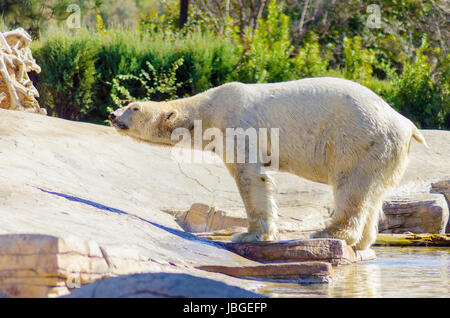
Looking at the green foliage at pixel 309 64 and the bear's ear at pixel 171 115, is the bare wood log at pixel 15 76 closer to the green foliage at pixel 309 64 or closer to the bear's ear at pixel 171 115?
the bear's ear at pixel 171 115

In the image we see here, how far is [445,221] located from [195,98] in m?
3.91

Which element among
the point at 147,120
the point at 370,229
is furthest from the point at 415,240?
the point at 147,120

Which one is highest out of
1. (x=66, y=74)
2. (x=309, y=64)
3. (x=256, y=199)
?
(x=309, y=64)

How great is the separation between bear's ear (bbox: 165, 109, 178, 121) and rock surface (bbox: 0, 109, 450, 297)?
1.00m

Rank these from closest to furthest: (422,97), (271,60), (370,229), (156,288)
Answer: (156,288) < (370,229) < (271,60) < (422,97)

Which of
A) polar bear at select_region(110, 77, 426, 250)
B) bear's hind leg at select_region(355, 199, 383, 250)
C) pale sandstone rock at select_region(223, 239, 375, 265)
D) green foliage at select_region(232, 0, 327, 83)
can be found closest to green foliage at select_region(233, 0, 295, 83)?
green foliage at select_region(232, 0, 327, 83)

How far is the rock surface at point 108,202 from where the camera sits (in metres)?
3.83

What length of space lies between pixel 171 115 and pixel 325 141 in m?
1.51

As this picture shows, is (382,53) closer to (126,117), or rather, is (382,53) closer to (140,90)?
(140,90)

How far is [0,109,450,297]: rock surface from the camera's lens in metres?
3.83

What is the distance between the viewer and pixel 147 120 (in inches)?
256

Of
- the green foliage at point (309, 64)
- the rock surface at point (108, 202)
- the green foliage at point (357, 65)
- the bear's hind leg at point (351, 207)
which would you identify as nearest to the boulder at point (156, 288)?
the rock surface at point (108, 202)

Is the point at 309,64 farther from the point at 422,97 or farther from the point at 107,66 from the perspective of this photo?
the point at 107,66

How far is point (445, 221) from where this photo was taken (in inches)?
334
